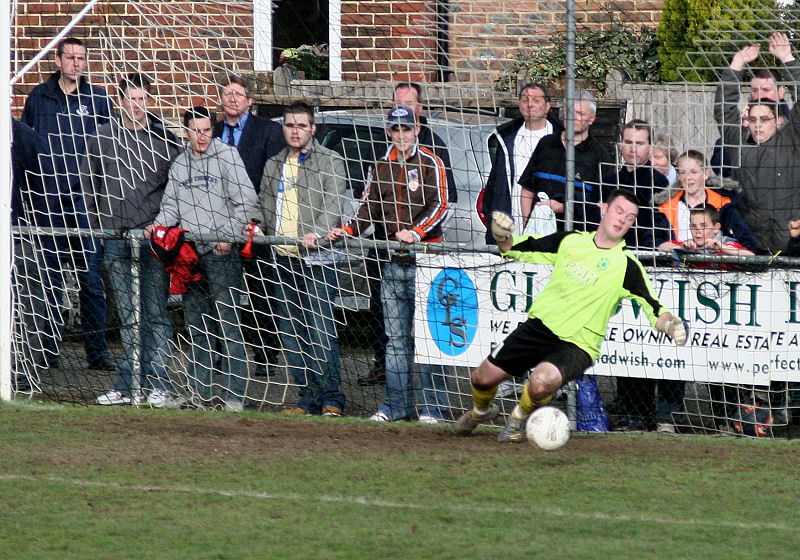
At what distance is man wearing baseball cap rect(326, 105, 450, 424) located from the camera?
830 centimetres

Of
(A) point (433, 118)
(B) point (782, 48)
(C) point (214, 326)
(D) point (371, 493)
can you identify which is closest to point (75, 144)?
(C) point (214, 326)

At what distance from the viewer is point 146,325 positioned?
870cm

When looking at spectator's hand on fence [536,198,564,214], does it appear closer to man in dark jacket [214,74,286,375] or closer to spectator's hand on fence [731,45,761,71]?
spectator's hand on fence [731,45,761,71]

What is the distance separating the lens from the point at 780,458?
692 centimetres

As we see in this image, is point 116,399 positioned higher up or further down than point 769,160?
further down

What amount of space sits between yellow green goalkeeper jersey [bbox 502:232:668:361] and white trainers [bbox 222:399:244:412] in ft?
8.05

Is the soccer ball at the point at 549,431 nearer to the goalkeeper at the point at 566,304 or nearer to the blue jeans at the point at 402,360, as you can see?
the goalkeeper at the point at 566,304

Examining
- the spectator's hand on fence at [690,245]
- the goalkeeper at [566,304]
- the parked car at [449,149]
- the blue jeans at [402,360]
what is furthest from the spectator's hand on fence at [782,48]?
the blue jeans at [402,360]

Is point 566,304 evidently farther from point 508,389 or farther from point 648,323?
point 508,389

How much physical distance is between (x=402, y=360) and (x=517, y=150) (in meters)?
1.74

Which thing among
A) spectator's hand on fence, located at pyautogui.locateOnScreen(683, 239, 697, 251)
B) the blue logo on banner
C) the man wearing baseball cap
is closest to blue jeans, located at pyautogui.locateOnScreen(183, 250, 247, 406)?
the man wearing baseball cap

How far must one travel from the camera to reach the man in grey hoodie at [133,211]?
870 cm

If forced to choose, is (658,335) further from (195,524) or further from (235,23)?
(235,23)

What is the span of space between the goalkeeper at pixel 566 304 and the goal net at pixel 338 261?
66 cm
